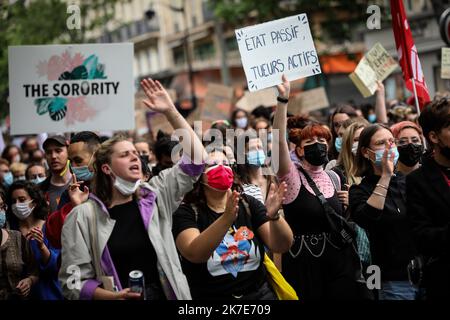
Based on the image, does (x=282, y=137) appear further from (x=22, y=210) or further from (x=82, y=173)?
(x=22, y=210)

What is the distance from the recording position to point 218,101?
14.9 meters

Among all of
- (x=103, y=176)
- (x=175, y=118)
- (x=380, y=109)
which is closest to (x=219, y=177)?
(x=175, y=118)

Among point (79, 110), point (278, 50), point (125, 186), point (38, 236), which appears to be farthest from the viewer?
point (79, 110)

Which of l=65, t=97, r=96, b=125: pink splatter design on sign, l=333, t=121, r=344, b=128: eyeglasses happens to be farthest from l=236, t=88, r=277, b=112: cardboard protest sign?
l=65, t=97, r=96, b=125: pink splatter design on sign

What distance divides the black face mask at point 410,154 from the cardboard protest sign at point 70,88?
2290 mm

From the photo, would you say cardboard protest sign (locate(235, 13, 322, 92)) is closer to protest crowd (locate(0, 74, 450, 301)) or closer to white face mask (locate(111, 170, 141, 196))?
protest crowd (locate(0, 74, 450, 301))

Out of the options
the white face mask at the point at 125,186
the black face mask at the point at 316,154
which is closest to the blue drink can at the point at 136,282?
the white face mask at the point at 125,186

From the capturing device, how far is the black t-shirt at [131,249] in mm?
4719

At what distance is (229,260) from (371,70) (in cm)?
558

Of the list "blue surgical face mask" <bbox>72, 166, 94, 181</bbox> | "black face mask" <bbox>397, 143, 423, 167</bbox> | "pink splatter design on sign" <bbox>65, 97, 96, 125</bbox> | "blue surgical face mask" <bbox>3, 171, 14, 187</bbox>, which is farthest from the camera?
"blue surgical face mask" <bbox>3, 171, 14, 187</bbox>

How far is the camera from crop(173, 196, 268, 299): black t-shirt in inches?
196

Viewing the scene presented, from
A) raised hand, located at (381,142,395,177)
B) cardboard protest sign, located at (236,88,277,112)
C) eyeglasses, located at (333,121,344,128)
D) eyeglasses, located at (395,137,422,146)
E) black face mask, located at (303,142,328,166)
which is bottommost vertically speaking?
raised hand, located at (381,142,395,177)

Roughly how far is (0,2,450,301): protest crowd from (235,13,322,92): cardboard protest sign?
10 cm

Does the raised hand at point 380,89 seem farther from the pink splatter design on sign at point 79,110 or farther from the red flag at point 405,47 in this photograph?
the pink splatter design on sign at point 79,110
